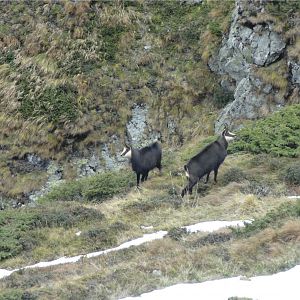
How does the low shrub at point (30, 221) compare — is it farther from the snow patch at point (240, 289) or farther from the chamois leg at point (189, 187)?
the snow patch at point (240, 289)

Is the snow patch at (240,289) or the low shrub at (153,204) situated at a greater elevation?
the snow patch at (240,289)

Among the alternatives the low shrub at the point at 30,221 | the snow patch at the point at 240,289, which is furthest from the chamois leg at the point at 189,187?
the snow patch at the point at 240,289

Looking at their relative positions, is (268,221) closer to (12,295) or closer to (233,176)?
(12,295)

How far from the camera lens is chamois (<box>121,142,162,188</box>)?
18297 millimetres

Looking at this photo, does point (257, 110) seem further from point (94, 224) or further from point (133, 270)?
point (133, 270)

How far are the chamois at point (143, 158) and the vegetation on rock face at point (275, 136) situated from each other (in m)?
2.85

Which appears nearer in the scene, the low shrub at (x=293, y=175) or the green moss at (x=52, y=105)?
the low shrub at (x=293, y=175)

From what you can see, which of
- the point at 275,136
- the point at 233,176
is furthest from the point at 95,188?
the point at 275,136

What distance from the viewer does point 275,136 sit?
64.1 ft

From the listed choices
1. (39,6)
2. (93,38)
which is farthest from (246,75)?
(39,6)

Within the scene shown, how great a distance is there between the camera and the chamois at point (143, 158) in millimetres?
18297

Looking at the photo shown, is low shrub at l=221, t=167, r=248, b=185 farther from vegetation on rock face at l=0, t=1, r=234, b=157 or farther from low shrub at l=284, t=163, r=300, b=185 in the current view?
vegetation on rock face at l=0, t=1, r=234, b=157

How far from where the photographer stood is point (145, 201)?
1608 cm

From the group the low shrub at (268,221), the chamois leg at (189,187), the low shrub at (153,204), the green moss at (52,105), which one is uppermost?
the low shrub at (268,221)
